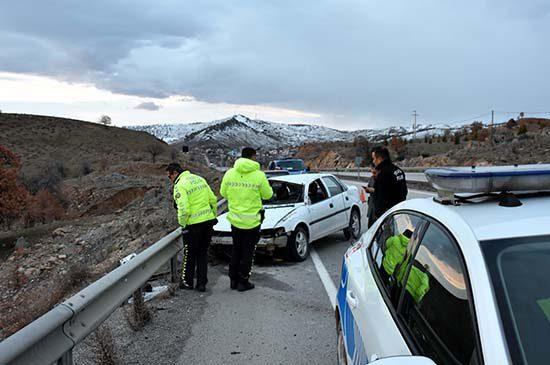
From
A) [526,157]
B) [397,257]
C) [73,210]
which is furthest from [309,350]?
[526,157]

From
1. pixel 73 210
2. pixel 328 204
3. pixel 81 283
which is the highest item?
pixel 328 204

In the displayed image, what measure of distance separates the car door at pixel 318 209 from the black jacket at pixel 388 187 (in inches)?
85.8

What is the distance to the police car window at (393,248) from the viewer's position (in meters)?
2.71

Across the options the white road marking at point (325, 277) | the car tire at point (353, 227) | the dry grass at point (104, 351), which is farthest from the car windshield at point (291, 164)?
the dry grass at point (104, 351)

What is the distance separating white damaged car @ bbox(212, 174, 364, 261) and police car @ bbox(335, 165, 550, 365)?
16.0ft

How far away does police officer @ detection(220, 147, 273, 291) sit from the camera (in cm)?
667

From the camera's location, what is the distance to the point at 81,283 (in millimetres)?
7969

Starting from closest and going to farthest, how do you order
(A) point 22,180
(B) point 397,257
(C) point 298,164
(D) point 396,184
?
(B) point 397,257 → (D) point 396,184 → (C) point 298,164 → (A) point 22,180

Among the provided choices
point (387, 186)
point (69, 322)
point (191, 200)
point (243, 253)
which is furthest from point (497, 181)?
point (191, 200)

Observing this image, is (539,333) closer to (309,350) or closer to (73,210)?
(309,350)

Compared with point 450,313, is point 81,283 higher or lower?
lower

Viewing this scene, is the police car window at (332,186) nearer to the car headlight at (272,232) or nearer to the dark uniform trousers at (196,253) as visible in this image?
the car headlight at (272,232)

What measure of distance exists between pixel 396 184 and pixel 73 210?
31.0 meters

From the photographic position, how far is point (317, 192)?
9.48m
